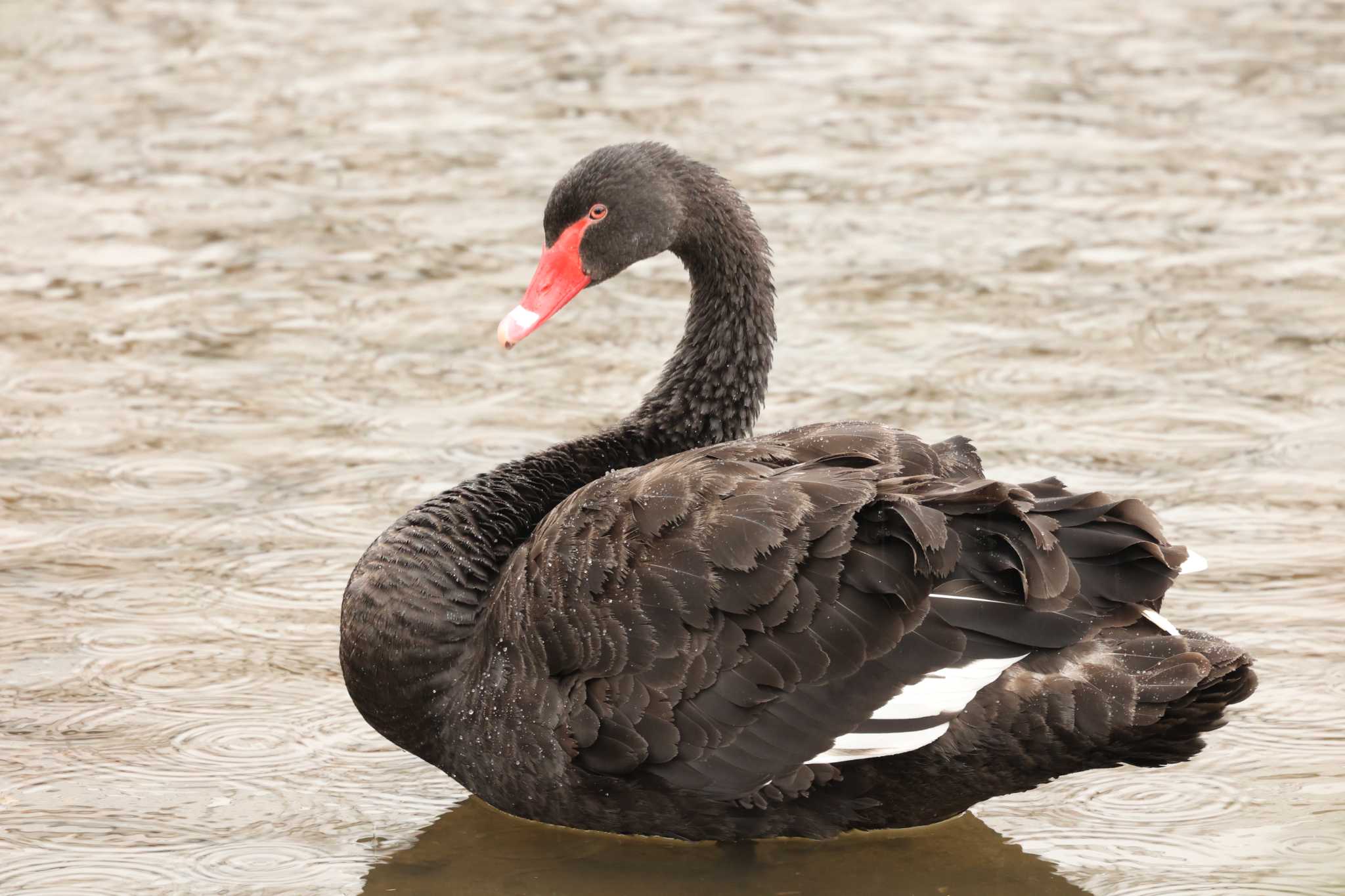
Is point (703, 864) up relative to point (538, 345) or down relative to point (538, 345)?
down

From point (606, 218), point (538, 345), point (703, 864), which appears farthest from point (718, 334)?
point (538, 345)

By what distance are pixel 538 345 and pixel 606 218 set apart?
9.79ft

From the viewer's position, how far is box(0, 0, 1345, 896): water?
5137mm

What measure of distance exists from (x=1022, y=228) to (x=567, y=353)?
2545 millimetres

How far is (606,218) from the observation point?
5.79 m

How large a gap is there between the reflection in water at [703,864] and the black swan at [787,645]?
0.13 m

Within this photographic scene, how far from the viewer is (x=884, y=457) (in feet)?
16.2

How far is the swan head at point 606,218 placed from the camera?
18.9 ft

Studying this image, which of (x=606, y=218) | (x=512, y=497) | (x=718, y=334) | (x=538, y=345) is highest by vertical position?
(x=606, y=218)

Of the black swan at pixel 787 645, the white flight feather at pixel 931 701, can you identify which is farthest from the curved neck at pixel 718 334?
the white flight feather at pixel 931 701

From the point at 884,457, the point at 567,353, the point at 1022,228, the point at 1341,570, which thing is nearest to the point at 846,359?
the point at 567,353

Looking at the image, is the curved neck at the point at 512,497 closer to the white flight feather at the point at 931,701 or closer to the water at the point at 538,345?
the water at the point at 538,345

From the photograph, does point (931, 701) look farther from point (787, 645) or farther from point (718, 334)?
point (718, 334)

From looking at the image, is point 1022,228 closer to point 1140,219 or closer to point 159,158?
point 1140,219
